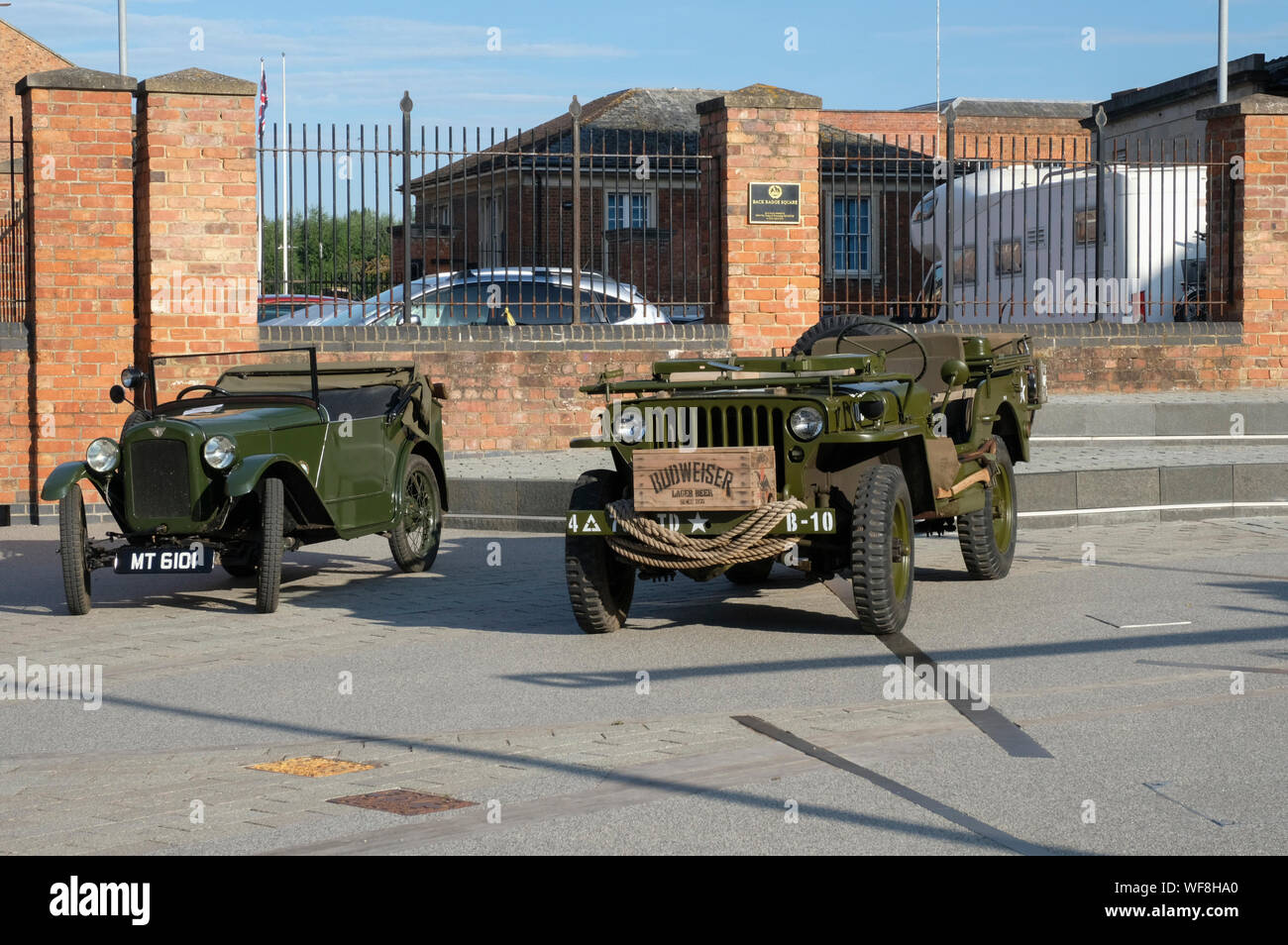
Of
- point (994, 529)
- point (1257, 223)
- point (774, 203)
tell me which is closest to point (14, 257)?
point (774, 203)

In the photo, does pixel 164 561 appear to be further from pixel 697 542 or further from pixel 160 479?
pixel 697 542

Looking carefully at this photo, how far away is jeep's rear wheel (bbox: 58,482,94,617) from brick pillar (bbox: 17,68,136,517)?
5786 millimetres

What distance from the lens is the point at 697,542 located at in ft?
28.3

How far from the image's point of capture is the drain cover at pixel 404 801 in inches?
213

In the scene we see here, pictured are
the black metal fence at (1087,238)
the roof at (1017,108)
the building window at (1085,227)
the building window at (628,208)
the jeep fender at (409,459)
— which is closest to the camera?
the jeep fender at (409,459)

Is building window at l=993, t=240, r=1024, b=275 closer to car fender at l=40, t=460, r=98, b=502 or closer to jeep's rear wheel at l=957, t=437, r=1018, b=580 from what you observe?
jeep's rear wheel at l=957, t=437, r=1018, b=580

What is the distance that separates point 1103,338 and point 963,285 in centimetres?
379

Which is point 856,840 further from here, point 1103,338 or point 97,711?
point 1103,338

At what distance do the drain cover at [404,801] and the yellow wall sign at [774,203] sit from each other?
13028 mm

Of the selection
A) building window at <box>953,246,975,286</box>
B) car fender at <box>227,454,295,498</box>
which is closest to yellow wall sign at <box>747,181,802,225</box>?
building window at <box>953,246,975,286</box>

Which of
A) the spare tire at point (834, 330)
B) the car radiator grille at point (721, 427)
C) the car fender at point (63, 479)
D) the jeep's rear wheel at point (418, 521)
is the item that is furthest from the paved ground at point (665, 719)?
the spare tire at point (834, 330)

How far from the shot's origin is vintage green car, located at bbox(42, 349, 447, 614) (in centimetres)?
992

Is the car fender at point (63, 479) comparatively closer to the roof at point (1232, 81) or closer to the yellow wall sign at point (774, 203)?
the yellow wall sign at point (774, 203)
